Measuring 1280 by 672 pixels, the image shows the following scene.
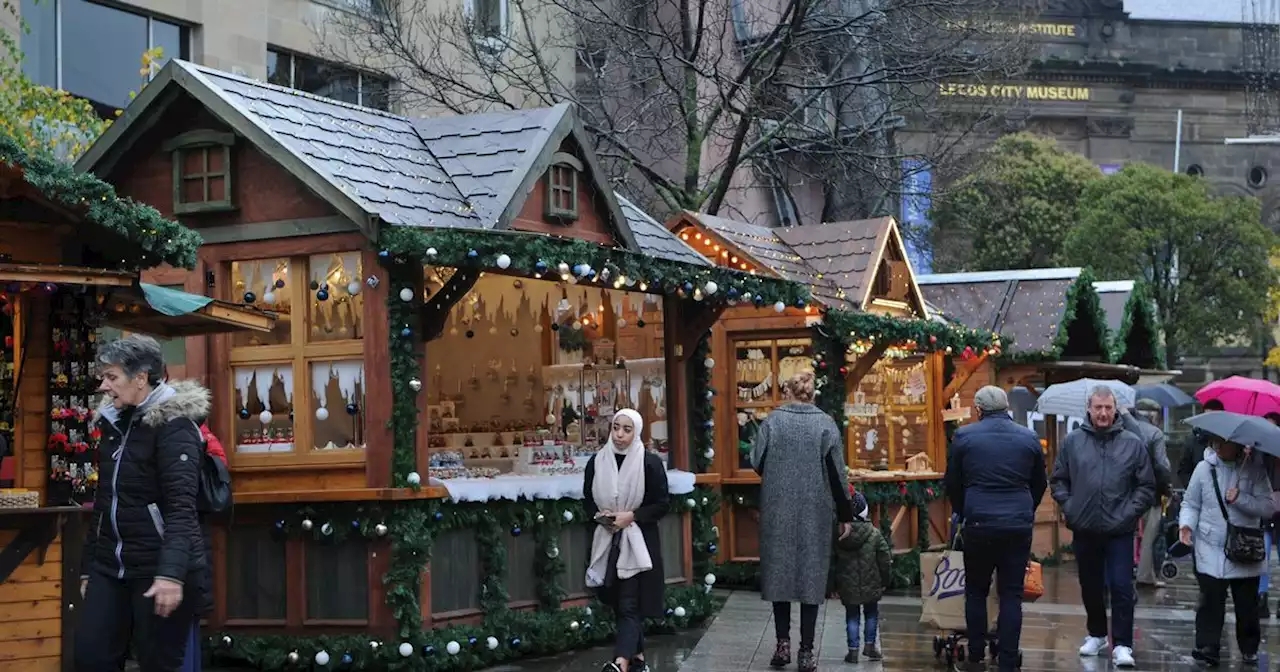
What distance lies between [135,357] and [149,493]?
588 mm

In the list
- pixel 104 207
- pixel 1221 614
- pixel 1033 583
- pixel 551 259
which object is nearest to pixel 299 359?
pixel 551 259

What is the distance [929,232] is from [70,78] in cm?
2108

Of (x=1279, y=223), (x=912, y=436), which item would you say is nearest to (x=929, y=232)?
(x=912, y=436)

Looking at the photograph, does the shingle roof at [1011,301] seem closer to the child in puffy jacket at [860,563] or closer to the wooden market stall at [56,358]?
the child in puffy jacket at [860,563]

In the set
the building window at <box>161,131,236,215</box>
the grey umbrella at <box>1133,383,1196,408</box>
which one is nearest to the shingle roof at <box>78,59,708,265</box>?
the building window at <box>161,131,236,215</box>

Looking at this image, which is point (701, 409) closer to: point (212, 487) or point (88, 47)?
point (212, 487)

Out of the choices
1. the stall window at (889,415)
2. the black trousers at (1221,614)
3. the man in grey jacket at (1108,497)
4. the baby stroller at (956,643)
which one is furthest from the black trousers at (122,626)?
the stall window at (889,415)

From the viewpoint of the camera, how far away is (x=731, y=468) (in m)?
17.1

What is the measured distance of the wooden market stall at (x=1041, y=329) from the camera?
21062 millimetres

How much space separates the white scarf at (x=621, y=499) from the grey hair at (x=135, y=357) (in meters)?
3.52

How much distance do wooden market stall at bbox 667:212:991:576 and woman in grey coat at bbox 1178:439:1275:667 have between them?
15.4 feet

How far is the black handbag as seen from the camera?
37.5 feet

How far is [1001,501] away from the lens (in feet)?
35.1

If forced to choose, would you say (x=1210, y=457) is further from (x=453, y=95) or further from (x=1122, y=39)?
(x=1122, y=39)
